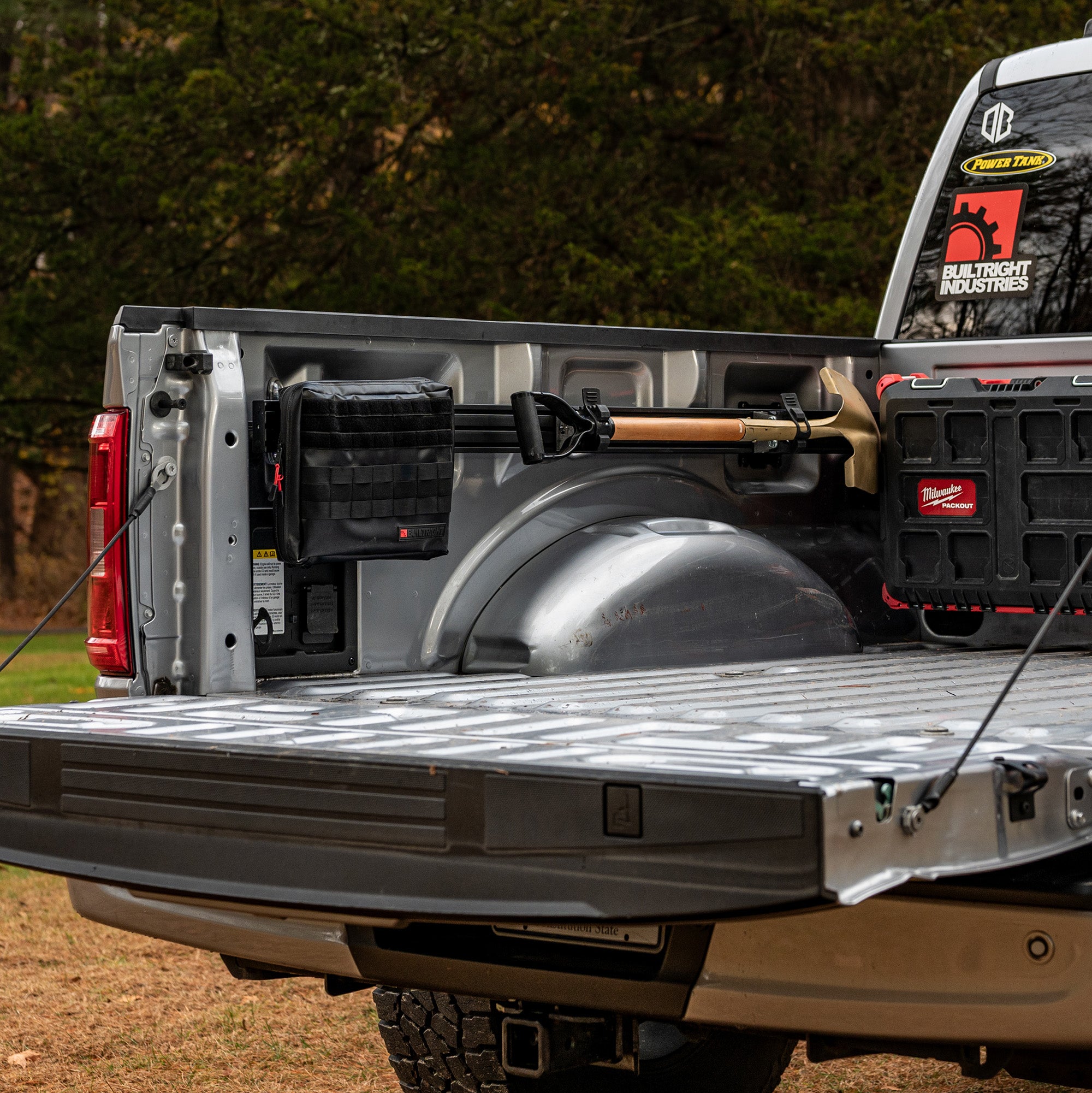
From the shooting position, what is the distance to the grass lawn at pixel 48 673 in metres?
13.0

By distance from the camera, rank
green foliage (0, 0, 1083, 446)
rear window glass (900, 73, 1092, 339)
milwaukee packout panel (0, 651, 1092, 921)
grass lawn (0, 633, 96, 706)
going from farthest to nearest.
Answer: green foliage (0, 0, 1083, 446), grass lawn (0, 633, 96, 706), rear window glass (900, 73, 1092, 339), milwaukee packout panel (0, 651, 1092, 921)

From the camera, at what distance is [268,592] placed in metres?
3.52

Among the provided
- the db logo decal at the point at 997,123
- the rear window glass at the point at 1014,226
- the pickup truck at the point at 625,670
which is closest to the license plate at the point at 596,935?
the pickup truck at the point at 625,670

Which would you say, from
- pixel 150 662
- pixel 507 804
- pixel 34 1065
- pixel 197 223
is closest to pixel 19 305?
pixel 197 223

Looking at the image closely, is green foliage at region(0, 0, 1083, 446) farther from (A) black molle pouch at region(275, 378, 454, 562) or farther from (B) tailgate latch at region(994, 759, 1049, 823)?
(B) tailgate latch at region(994, 759, 1049, 823)

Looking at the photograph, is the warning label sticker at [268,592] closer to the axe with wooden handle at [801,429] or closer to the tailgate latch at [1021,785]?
the axe with wooden handle at [801,429]

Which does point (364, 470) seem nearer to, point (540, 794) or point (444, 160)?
point (540, 794)

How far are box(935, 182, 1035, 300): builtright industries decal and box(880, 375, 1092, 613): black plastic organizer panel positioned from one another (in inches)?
11.1

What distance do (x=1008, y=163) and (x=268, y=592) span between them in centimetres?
232

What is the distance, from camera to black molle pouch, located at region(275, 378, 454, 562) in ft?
11.2

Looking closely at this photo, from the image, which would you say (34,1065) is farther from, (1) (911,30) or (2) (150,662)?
(1) (911,30)

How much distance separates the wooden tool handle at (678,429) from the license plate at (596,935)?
1.37 meters

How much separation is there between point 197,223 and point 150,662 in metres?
14.2

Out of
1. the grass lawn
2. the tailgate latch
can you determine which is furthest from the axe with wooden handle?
the grass lawn
